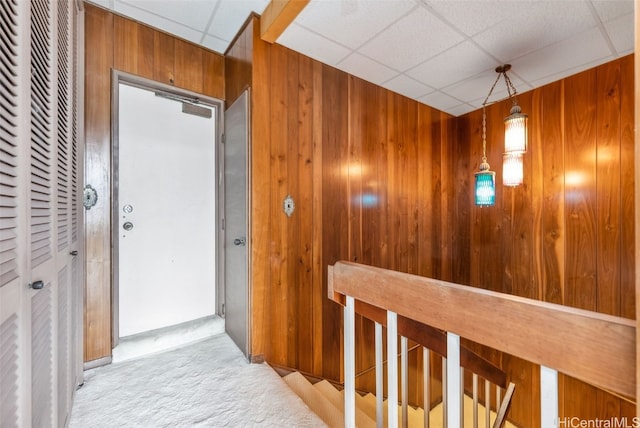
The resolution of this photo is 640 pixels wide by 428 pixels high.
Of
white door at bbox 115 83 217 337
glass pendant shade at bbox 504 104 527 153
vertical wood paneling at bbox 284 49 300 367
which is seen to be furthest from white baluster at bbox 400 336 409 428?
white door at bbox 115 83 217 337

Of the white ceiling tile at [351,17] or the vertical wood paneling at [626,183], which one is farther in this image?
the vertical wood paneling at [626,183]

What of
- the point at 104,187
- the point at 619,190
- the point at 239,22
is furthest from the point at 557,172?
the point at 104,187

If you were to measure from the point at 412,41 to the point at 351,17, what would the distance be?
1.84 ft

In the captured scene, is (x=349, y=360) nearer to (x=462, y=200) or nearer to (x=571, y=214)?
(x=571, y=214)

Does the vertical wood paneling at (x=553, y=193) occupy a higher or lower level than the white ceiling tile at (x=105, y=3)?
lower

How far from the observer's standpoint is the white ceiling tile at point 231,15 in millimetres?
1907

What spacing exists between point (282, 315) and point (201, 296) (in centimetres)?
106

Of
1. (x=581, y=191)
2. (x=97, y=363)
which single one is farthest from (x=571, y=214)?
(x=97, y=363)

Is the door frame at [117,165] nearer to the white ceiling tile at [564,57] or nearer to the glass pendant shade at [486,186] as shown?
the glass pendant shade at [486,186]

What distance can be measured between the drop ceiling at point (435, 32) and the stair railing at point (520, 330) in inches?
72.2

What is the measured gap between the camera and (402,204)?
3.15 meters

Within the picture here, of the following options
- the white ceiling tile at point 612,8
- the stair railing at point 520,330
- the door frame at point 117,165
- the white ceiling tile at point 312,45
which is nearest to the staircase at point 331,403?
the stair railing at point 520,330

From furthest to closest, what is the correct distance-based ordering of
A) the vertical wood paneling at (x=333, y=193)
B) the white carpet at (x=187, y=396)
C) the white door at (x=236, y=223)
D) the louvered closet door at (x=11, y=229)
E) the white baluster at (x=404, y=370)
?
the vertical wood paneling at (x=333, y=193) → the white door at (x=236, y=223) → the white carpet at (x=187, y=396) → the white baluster at (x=404, y=370) → the louvered closet door at (x=11, y=229)

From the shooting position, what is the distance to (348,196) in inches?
104
